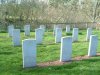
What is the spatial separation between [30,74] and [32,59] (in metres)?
1.09

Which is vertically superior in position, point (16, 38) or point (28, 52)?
point (16, 38)

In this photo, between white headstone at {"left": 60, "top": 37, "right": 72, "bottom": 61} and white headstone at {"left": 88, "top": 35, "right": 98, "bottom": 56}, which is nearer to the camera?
white headstone at {"left": 60, "top": 37, "right": 72, "bottom": 61}

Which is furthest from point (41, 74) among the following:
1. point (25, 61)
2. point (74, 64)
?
point (74, 64)

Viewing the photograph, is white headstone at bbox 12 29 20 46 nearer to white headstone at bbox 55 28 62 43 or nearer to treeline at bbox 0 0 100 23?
white headstone at bbox 55 28 62 43

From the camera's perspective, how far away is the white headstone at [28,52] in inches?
384

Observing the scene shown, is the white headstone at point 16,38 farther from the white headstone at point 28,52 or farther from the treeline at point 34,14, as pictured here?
the treeline at point 34,14

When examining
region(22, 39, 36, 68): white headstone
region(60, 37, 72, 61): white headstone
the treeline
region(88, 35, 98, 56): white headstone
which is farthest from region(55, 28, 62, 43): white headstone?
the treeline

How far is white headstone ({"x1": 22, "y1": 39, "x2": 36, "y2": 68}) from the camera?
9.77 meters

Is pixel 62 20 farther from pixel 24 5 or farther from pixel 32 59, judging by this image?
pixel 32 59

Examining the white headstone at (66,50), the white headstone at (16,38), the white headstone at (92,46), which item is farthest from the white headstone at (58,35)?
the white headstone at (66,50)

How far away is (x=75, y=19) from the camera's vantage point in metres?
36.8

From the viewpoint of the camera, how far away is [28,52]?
32.3 feet

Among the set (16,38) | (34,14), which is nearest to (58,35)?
(16,38)

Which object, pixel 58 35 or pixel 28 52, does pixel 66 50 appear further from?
pixel 58 35
